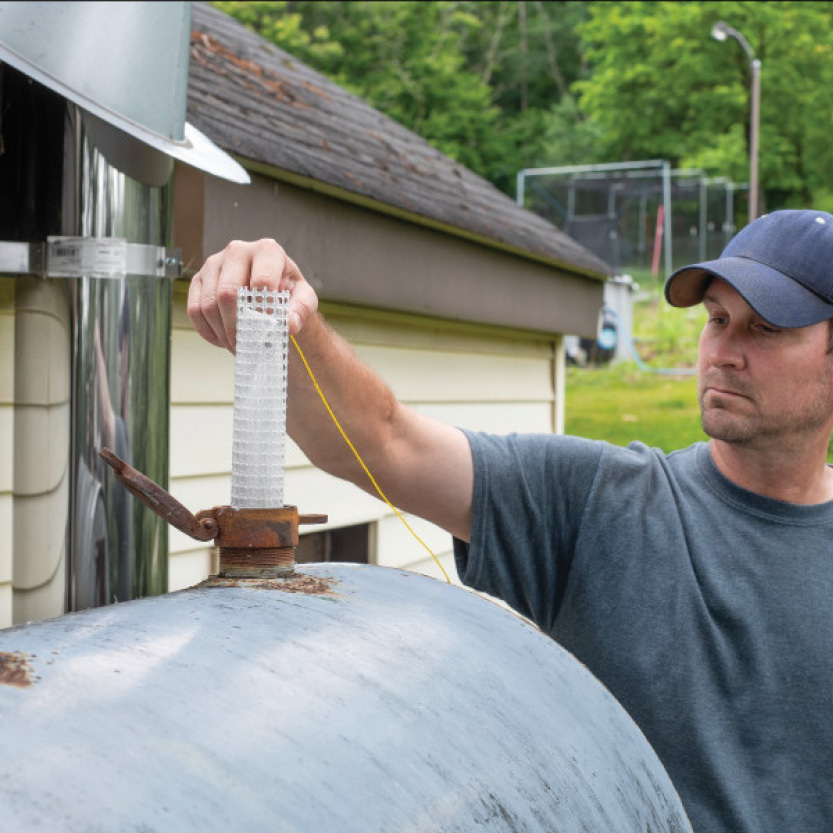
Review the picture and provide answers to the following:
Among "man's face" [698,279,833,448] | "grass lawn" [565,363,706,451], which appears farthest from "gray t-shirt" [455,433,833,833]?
"grass lawn" [565,363,706,451]

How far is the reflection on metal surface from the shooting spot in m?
1.92

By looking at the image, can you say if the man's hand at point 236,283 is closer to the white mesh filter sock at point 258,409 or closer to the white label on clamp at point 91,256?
the white mesh filter sock at point 258,409

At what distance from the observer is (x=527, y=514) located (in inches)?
83.7

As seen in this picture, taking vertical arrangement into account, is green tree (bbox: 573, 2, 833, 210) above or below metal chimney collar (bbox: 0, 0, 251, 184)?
above

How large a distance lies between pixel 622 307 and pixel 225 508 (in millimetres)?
25662

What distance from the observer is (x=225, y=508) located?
4.40 feet

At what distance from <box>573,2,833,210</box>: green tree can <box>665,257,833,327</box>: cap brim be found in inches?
1191

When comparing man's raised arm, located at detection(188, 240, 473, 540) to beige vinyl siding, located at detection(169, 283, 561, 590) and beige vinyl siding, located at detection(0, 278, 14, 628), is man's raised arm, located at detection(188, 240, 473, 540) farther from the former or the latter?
beige vinyl siding, located at detection(169, 283, 561, 590)

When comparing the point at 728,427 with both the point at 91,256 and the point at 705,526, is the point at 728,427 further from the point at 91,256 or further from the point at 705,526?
the point at 91,256

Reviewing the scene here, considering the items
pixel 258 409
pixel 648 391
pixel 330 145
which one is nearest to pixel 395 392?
pixel 330 145

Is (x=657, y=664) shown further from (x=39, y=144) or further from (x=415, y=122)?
(x=415, y=122)

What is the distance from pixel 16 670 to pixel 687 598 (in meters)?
1.32

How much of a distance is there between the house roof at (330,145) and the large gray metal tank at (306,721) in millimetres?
2038

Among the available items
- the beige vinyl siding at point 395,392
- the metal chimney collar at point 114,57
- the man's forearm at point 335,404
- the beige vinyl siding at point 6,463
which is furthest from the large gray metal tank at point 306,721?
the beige vinyl siding at point 395,392
